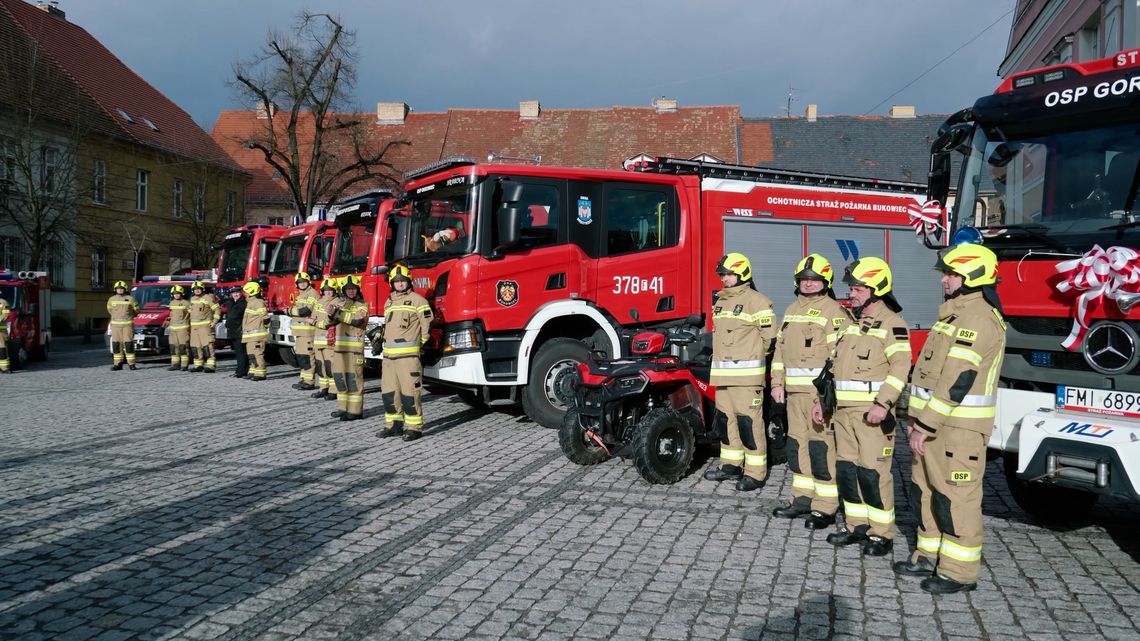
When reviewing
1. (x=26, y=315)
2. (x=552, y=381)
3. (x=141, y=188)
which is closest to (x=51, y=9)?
(x=141, y=188)

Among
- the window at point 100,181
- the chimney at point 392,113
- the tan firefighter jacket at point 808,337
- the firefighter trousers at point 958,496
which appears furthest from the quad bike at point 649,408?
the chimney at point 392,113

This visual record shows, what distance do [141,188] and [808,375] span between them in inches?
1371

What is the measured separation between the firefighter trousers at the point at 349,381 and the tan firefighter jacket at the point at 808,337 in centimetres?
590

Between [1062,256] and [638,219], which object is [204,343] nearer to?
[638,219]

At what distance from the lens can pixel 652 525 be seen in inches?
221

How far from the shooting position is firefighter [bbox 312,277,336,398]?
11.2 meters

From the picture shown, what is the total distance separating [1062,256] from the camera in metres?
4.84

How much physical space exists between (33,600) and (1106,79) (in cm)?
691

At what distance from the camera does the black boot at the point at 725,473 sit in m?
6.81

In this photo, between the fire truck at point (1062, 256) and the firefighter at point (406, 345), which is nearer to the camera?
the fire truck at point (1062, 256)

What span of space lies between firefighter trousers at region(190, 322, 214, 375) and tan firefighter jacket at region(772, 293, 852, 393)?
541 inches

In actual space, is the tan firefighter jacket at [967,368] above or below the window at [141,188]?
below

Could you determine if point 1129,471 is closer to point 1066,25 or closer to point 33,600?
point 33,600

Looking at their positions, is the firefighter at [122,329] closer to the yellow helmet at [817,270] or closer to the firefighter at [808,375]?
the firefighter at [808,375]
